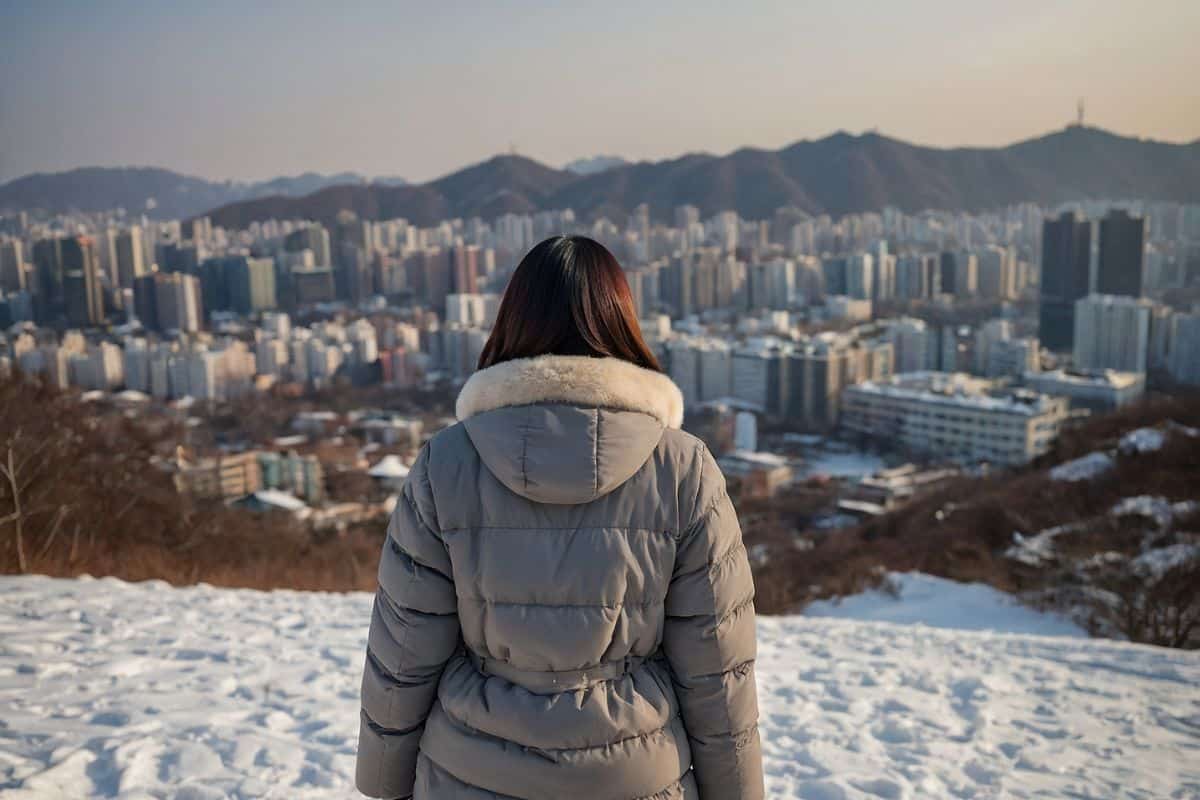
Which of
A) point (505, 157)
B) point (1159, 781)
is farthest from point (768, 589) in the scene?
point (505, 157)

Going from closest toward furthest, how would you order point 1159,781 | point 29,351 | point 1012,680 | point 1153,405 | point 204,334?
1. point 1159,781
2. point 1012,680
3. point 1153,405
4. point 29,351
5. point 204,334

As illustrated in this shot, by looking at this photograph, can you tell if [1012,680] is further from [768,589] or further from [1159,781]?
[768,589]

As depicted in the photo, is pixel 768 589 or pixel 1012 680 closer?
pixel 1012 680

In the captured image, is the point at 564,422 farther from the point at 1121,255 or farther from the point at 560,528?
the point at 1121,255

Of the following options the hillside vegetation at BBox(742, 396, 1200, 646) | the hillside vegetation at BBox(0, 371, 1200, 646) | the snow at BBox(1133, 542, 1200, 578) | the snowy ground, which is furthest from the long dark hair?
the snow at BBox(1133, 542, 1200, 578)

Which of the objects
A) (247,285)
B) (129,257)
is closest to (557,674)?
(129,257)

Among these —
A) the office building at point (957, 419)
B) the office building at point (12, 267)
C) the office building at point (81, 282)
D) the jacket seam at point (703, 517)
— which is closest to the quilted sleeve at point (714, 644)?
the jacket seam at point (703, 517)
